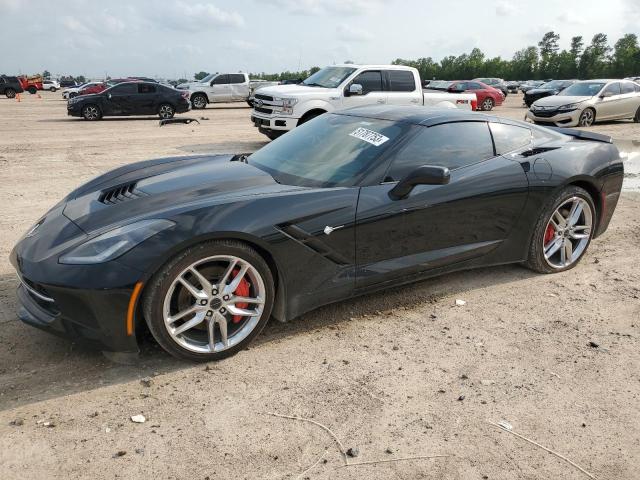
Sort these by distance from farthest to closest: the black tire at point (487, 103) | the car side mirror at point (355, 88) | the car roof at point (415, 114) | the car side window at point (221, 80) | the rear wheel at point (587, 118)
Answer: the car side window at point (221, 80)
the black tire at point (487, 103)
the rear wheel at point (587, 118)
the car side mirror at point (355, 88)
the car roof at point (415, 114)

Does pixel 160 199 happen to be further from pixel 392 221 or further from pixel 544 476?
pixel 544 476

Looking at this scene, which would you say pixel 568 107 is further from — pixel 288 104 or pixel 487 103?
pixel 487 103

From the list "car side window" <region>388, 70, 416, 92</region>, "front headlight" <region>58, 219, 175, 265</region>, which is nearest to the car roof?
"front headlight" <region>58, 219, 175, 265</region>

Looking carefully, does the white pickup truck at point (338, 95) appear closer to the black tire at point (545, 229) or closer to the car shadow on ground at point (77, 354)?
the black tire at point (545, 229)

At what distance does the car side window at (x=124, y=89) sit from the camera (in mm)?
19547

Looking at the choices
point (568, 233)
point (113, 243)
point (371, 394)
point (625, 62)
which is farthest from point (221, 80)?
point (625, 62)

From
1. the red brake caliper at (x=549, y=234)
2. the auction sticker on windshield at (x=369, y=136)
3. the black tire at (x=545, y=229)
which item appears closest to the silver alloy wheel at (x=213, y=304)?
the auction sticker on windshield at (x=369, y=136)

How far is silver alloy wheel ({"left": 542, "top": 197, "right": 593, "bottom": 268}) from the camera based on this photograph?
472cm

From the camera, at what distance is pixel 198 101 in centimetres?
2667

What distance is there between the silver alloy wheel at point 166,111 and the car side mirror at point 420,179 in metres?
18.3

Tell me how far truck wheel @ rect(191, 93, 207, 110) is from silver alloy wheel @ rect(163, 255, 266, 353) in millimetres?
24760

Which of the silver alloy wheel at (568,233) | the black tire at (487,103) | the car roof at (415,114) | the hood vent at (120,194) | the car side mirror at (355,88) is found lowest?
the black tire at (487,103)

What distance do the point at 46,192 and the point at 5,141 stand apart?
703 cm

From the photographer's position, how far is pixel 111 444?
2549 mm
